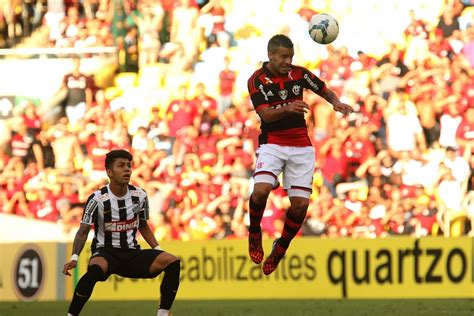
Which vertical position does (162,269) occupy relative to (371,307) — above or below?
above

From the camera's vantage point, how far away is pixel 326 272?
16891 millimetres

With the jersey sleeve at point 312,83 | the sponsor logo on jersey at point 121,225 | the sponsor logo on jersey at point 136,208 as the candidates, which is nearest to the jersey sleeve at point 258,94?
the jersey sleeve at point 312,83

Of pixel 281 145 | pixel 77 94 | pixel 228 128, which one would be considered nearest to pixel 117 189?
pixel 281 145

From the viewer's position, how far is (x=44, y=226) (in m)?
19.9

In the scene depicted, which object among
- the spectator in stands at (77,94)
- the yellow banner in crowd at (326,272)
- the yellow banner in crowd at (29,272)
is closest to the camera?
the yellow banner in crowd at (326,272)

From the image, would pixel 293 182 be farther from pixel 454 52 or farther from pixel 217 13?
pixel 217 13

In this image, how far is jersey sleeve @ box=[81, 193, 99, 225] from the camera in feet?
35.3

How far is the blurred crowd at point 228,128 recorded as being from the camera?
18219mm

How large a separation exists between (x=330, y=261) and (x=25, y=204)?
19.6 feet

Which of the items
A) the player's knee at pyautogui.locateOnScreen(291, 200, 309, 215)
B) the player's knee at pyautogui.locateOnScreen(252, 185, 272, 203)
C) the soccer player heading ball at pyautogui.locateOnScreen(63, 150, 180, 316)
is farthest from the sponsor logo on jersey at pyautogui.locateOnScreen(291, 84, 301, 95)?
the soccer player heading ball at pyautogui.locateOnScreen(63, 150, 180, 316)

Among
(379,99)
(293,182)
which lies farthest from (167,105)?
(293,182)

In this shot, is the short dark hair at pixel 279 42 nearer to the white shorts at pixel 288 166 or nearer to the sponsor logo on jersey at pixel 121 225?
the white shorts at pixel 288 166

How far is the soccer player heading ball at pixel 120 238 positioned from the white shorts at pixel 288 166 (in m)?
1.22

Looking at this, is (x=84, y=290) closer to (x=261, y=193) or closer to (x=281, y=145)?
(x=261, y=193)
